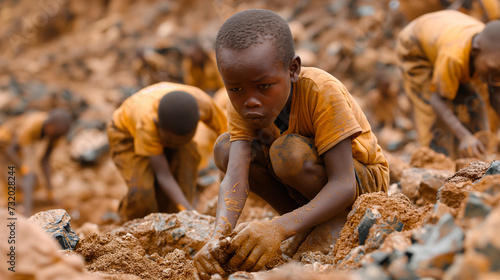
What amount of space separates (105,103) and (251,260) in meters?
8.12

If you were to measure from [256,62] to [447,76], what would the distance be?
2.35m

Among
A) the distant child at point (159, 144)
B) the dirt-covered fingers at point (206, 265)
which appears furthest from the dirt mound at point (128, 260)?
the distant child at point (159, 144)

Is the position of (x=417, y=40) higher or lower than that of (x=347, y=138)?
lower

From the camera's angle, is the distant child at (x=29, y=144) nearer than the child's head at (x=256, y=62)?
No

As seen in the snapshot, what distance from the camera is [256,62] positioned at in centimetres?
169

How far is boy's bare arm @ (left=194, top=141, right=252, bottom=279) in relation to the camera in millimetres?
1810

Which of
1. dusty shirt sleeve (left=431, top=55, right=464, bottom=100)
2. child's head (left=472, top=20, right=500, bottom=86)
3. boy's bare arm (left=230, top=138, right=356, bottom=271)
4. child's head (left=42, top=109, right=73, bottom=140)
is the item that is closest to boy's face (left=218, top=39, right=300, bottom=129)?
boy's bare arm (left=230, top=138, right=356, bottom=271)

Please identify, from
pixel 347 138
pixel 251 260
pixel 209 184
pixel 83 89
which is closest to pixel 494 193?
pixel 347 138

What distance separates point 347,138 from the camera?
183cm

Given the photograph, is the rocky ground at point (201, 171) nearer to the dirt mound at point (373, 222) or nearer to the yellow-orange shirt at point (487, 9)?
the dirt mound at point (373, 222)

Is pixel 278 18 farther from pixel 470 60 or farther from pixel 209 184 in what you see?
pixel 209 184

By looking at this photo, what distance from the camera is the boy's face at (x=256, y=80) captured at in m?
Result: 1.69

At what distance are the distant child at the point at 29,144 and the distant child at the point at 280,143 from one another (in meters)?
4.52

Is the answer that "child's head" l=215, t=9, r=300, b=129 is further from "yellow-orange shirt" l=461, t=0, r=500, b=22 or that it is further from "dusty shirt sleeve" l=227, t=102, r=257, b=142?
"yellow-orange shirt" l=461, t=0, r=500, b=22
